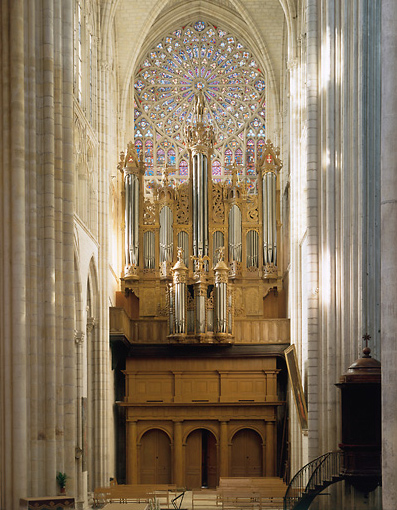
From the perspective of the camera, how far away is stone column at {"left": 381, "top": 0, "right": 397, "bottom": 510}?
1112cm

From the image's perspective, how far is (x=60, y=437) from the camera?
72.5ft

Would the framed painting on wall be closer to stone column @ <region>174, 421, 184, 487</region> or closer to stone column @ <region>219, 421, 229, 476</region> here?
stone column @ <region>219, 421, 229, 476</region>

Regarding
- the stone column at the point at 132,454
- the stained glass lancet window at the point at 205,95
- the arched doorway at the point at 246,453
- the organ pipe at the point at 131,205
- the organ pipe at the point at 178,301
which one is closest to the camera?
the stone column at the point at 132,454

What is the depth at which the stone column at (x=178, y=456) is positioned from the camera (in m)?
33.1

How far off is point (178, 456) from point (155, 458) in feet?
2.77

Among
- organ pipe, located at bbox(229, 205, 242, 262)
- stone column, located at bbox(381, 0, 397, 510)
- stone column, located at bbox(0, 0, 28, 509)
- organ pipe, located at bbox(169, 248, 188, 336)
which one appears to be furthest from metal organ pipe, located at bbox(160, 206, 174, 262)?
stone column, located at bbox(381, 0, 397, 510)

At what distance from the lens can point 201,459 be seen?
1328 inches

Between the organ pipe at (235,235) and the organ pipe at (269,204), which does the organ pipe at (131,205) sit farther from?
the organ pipe at (269,204)

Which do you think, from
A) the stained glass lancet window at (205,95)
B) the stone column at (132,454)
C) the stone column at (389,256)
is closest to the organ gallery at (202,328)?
the stone column at (132,454)

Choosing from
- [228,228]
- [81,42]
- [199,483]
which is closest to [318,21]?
[81,42]

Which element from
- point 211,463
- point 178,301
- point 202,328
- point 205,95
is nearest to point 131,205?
point 178,301

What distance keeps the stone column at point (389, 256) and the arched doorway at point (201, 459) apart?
22927 millimetres

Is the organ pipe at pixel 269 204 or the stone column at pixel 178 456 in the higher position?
the organ pipe at pixel 269 204

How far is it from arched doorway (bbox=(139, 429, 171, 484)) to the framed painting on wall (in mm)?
6000
